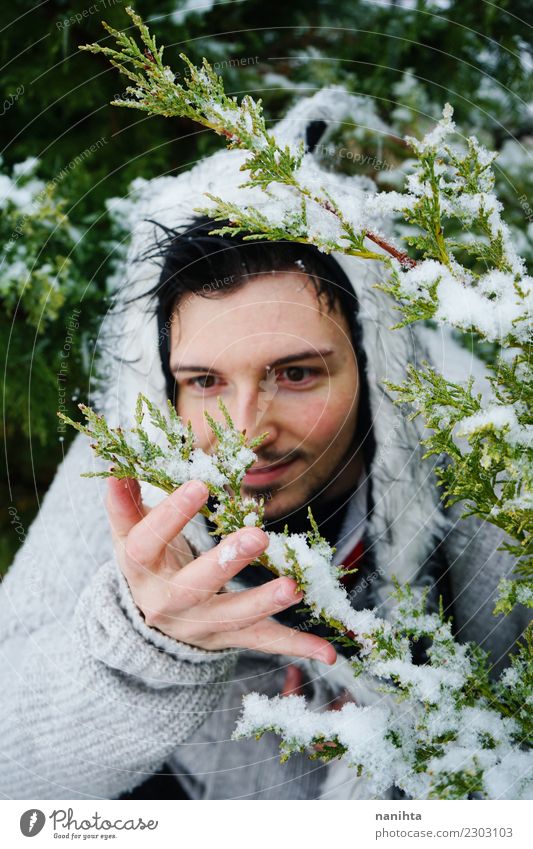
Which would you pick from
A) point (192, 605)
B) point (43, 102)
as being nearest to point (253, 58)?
point (43, 102)

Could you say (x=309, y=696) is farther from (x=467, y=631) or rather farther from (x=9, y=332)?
(x=9, y=332)

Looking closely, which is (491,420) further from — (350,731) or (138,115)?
(138,115)

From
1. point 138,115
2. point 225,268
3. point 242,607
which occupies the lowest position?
point 242,607

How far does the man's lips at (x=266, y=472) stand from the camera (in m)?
0.64

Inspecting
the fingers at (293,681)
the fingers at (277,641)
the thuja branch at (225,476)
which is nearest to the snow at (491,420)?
the thuja branch at (225,476)

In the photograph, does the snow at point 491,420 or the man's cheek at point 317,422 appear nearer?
the snow at point 491,420

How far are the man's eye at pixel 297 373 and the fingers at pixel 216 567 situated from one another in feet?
0.72

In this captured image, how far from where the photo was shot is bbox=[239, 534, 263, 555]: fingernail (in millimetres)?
404

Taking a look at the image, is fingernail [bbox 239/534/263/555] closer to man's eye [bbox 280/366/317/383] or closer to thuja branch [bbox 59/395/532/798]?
thuja branch [bbox 59/395/532/798]

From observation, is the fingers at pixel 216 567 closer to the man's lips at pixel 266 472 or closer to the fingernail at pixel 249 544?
the fingernail at pixel 249 544

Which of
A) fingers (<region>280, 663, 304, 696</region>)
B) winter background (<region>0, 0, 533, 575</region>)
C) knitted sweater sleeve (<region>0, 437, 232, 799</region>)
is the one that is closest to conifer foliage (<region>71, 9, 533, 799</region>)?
knitted sweater sleeve (<region>0, 437, 232, 799</region>)

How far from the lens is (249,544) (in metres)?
0.41

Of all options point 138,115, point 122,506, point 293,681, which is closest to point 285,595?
point 122,506

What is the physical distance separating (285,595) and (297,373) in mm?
247
